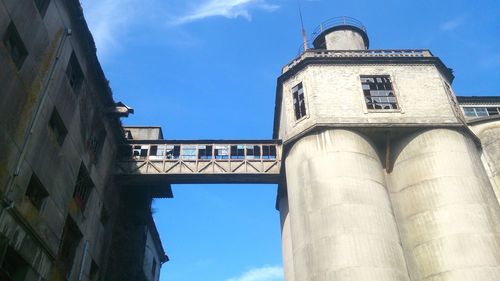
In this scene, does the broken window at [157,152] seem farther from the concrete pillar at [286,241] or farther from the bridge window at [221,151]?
the concrete pillar at [286,241]

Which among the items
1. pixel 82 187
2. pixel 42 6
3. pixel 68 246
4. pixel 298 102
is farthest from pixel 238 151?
pixel 42 6

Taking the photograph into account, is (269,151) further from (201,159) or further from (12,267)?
(12,267)

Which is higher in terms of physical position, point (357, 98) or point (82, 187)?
point (357, 98)

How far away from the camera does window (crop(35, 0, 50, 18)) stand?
783 inches

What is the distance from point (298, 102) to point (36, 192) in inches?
623

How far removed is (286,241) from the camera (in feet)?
98.5

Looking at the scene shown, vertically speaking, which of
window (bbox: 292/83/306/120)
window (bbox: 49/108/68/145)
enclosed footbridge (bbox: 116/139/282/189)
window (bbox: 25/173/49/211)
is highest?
window (bbox: 292/83/306/120)

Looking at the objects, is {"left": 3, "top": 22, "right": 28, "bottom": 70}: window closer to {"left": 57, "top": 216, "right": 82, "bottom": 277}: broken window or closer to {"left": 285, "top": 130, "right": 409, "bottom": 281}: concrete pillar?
{"left": 57, "top": 216, "right": 82, "bottom": 277}: broken window

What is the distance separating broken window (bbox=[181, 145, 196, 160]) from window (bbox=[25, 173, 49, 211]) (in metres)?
11.2

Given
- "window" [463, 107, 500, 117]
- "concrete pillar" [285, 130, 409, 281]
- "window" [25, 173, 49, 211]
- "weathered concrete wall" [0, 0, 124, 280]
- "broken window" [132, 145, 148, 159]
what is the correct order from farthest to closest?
"window" [463, 107, 500, 117] < "broken window" [132, 145, 148, 159] < "concrete pillar" [285, 130, 409, 281] < "window" [25, 173, 49, 211] < "weathered concrete wall" [0, 0, 124, 280]

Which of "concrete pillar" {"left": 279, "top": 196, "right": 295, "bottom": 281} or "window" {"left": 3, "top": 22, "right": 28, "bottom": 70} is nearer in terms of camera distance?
"window" {"left": 3, "top": 22, "right": 28, "bottom": 70}

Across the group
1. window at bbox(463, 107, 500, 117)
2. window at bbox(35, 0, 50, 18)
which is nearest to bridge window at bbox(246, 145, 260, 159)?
window at bbox(463, 107, 500, 117)

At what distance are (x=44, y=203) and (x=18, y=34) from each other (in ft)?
23.4

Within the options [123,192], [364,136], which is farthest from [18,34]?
[364,136]
